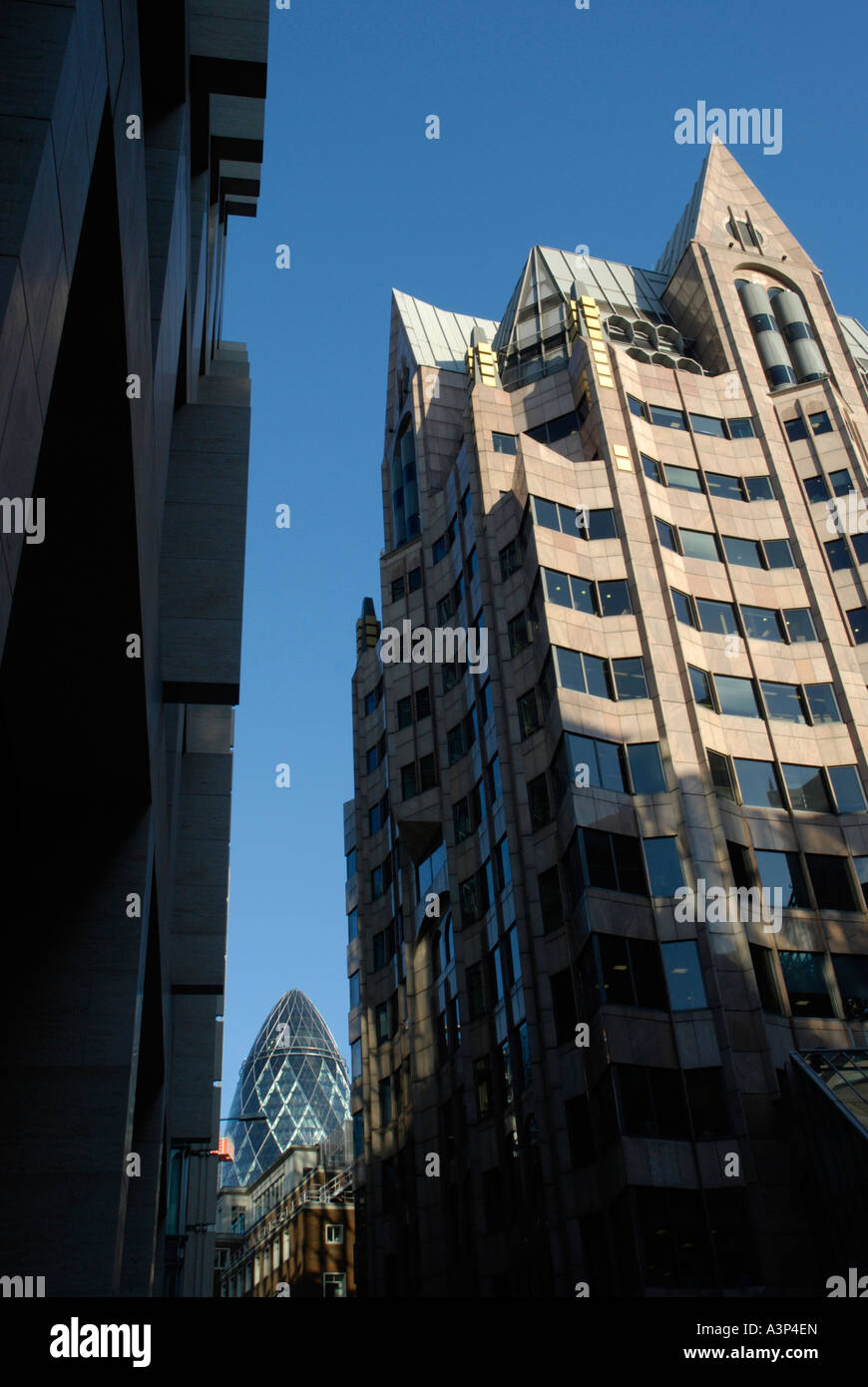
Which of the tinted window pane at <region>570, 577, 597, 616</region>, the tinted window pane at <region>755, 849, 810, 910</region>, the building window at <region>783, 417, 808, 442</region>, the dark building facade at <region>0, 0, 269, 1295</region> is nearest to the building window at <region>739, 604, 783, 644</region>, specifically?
the tinted window pane at <region>570, 577, 597, 616</region>

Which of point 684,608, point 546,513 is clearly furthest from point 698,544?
point 546,513

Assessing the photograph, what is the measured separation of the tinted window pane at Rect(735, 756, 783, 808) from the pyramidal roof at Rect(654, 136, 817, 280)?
30.7 m

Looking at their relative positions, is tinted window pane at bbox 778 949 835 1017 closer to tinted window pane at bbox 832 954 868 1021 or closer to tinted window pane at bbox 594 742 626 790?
tinted window pane at bbox 832 954 868 1021

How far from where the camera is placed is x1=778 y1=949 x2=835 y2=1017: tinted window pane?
36.2 metres

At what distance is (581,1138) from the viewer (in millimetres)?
34812

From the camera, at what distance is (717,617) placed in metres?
44.2

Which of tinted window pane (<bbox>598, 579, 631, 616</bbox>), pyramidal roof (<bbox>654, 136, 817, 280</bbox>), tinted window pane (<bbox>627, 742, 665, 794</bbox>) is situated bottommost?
tinted window pane (<bbox>627, 742, 665, 794</bbox>)

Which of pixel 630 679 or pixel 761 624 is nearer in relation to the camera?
pixel 630 679

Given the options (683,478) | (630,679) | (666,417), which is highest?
(666,417)

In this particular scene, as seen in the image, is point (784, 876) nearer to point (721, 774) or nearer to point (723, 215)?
point (721, 774)

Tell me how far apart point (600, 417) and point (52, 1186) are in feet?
129

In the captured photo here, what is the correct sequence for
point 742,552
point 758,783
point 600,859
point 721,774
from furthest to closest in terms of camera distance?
point 742,552, point 758,783, point 721,774, point 600,859

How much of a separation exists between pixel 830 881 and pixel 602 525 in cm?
1517
